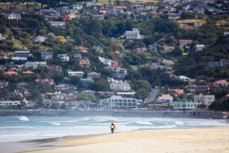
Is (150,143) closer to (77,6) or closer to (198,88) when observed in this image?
(198,88)

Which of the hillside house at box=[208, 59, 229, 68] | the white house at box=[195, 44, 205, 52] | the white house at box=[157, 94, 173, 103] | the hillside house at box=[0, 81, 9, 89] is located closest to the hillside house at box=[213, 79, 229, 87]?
the hillside house at box=[208, 59, 229, 68]

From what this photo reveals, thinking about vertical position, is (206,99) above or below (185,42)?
below

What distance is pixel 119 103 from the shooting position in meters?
94.3

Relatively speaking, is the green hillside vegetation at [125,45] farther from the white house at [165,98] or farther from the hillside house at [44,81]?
the white house at [165,98]

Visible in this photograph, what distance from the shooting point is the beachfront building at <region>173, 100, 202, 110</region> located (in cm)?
9104

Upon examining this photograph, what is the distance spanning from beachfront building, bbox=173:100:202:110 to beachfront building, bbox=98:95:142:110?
467 centimetres

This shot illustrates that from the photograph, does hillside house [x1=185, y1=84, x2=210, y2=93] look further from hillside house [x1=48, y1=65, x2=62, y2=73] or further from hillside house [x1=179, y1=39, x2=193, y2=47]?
hillside house [x1=179, y1=39, x2=193, y2=47]

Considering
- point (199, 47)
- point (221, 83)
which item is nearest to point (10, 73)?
point (221, 83)

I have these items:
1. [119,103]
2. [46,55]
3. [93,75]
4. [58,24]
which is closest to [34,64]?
[46,55]

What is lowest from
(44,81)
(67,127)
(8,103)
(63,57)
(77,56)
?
(67,127)

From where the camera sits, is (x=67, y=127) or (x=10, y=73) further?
(x=10, y=73)

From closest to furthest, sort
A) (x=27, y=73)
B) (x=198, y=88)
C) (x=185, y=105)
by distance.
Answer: (x=185, y=105), (x=198, y=88), (x=27, y=73)

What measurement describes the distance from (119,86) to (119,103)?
19.4 ft

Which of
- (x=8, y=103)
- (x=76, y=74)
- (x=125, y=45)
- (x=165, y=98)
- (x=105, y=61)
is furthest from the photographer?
(x=125, y=45)
